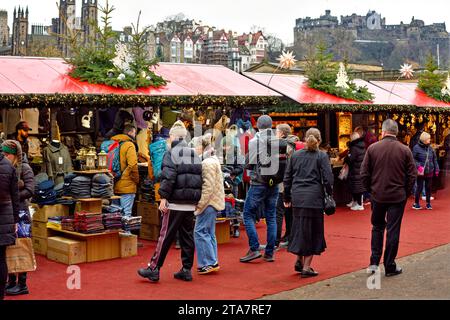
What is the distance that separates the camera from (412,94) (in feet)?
64.0

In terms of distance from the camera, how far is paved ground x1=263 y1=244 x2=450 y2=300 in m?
7.11

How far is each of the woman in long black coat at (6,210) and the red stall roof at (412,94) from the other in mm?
13592

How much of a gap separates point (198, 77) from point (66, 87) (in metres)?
3.47

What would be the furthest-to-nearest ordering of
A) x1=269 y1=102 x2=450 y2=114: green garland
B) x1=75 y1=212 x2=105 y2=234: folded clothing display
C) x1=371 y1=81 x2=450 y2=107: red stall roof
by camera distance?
x1=371 y1=81 x2=450 y2=107: red stall roof < x1=269 y1=102 x2=450 y2=114: green garland < x1=75 y1=212 x2=105 y2=234: folded clothing display

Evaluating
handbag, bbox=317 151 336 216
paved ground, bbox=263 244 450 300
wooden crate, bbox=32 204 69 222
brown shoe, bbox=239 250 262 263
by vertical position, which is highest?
handbag, bbox=317 151 336 216

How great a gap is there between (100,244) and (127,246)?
0.42 meters

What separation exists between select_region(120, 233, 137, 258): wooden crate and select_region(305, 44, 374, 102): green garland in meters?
7.68

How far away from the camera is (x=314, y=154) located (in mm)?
8086

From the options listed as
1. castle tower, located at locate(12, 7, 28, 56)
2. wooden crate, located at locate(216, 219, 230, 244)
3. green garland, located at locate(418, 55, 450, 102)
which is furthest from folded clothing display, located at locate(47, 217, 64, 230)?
castle tower, located at locate(12, 7, 28, 56)

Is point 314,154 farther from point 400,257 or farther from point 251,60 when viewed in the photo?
point 251,60

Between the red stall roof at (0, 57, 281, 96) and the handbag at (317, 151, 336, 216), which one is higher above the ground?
the red stall roof at (0, 57, 281, 96)

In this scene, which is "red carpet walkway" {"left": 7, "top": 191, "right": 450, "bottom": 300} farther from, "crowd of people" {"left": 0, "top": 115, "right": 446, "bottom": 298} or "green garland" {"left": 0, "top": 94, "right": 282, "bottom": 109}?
"green garland" {"left": 0, "top": 94, "right": 282, "bottom": 109}

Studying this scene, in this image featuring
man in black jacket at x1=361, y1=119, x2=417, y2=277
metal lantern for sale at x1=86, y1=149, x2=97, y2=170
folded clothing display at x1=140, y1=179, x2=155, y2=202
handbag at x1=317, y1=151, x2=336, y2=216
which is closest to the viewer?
man in black jacket at x1=361, y1=119, x2=417, y2=277

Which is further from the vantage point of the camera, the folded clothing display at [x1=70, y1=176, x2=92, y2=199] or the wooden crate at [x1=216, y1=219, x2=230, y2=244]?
the wooden crate at [x1=216, y1=219, x2=230, y2=244]
